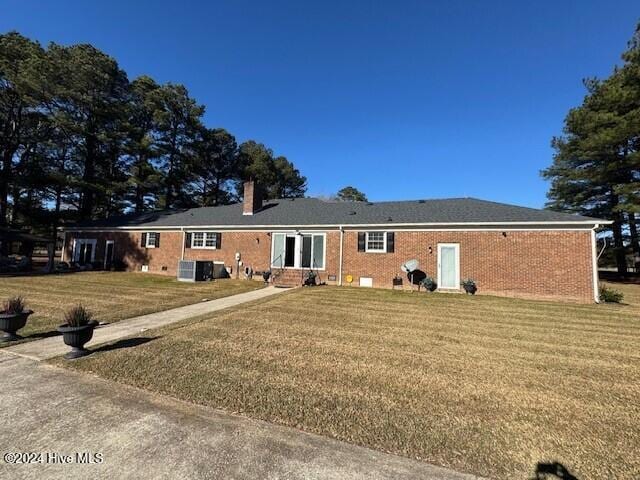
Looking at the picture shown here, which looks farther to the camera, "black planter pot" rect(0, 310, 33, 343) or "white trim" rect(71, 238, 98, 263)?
"white trim" rect(71, 238, 98, 263)

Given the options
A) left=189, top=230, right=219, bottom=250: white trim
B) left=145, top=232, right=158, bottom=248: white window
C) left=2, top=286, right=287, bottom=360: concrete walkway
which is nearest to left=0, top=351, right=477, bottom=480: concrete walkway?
left=2, top=286, right=287, bottom=360: concrete walkway

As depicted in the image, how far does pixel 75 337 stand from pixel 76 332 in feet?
0.32

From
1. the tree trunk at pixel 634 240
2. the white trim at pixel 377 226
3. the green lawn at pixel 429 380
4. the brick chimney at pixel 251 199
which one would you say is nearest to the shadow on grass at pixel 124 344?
the green lawn at pixel 429 380

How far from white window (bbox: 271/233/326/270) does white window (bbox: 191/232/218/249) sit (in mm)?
4308

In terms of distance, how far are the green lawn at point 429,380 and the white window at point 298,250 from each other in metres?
8.34

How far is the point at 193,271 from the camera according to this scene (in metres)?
17.7

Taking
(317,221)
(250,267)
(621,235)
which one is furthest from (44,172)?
(621,235)

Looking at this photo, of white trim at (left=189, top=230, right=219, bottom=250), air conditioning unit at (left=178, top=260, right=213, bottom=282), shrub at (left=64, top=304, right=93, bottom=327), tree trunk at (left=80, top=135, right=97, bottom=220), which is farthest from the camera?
tree trunk at (left=80, top=135, right=97, bottom=220)

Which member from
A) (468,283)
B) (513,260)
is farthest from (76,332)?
(513,260)

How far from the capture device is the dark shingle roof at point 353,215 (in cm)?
1438

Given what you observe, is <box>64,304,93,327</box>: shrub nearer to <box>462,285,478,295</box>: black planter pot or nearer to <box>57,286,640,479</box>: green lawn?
<box>57,286,640,479</box>: green lawn

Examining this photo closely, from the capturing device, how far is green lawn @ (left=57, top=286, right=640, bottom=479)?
313 cm

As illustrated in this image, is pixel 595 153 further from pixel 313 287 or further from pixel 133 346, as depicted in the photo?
pixel 133 346

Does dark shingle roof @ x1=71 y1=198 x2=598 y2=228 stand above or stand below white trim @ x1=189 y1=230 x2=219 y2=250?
above
